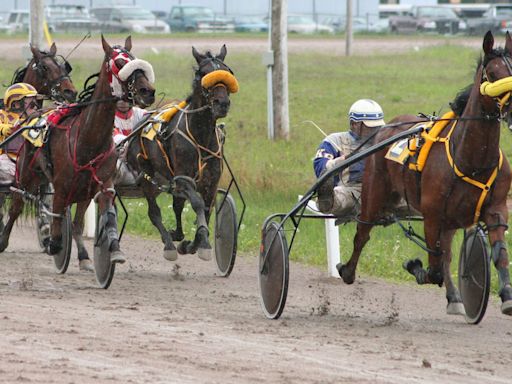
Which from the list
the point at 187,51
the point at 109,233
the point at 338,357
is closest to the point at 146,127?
the point at 109,233

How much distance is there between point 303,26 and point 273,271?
146 ft

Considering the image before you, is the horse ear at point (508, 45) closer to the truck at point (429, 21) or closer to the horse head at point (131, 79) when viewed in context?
the horse head at point (131, 79)

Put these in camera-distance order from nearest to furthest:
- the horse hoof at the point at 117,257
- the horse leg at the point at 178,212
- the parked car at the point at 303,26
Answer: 1. the horse hoof at the point at 117,257
2. the horse leg at the point at 178,212
3. the parked car at the point at 303,26

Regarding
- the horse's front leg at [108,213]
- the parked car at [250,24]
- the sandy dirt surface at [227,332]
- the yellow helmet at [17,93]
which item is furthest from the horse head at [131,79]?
the parked car at [250,24]

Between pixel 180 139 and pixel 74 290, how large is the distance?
1.67m

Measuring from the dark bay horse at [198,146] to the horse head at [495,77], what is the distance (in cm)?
303

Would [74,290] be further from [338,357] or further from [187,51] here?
[187,51]

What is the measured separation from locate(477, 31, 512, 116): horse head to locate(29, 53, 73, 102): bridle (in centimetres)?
526

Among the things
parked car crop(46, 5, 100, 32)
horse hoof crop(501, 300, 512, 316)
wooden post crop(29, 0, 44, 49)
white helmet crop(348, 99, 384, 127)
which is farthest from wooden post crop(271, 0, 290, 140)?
parked car crop(46, 5, 100, 32)

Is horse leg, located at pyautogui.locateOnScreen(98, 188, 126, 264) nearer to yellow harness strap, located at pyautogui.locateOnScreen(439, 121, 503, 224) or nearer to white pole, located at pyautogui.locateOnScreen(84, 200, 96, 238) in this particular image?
yellow harness strap, located at pyautogui.locateOnScreen(439, 121, 503, 224)

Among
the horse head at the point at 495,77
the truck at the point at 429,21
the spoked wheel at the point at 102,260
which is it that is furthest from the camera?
the truck at the point at 429,21

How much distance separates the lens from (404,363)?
7.28 meters

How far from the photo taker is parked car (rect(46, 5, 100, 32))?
151 ft

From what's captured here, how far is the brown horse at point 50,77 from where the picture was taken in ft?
40.4
